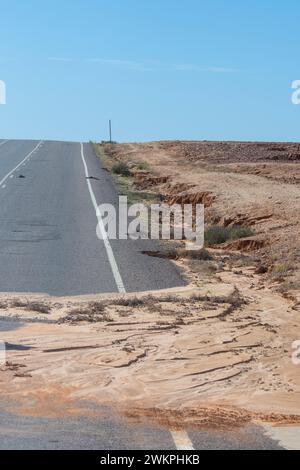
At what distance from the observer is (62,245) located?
21.5 meters

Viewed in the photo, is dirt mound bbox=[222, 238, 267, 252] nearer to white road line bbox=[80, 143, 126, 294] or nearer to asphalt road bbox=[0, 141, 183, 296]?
asphalt road bbox=[0, 141, 183, 296]

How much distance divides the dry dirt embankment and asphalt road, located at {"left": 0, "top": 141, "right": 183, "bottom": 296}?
100 centimetres

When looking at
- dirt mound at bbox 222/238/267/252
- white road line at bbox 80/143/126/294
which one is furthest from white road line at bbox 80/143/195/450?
dirt mound at bbox 222/238/267/252

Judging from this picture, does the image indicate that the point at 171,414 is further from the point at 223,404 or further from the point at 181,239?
the point at 181,239

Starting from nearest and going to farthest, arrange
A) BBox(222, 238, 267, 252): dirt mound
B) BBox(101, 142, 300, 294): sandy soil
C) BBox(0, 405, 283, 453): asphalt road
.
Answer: BBox(0, 405, 283, 453): asphalt road → BBox(101, 142, 300, 294): sandy soil → BBox(222, 238, 267, 252): dirt mound

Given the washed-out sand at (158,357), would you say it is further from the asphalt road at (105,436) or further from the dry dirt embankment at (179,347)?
the asphalt road at (105,436)

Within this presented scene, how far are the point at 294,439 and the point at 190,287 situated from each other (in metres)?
9.03

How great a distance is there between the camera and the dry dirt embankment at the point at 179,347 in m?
8.45

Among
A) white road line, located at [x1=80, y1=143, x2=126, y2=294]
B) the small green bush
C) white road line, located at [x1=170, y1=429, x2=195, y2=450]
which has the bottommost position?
white road line, located at [x1=80, y1=143, x2=126, y2=294]

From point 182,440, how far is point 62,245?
14.7m

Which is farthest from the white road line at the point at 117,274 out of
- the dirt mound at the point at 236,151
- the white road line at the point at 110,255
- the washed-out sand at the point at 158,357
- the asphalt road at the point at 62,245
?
the dirt mound at the point at 236,151

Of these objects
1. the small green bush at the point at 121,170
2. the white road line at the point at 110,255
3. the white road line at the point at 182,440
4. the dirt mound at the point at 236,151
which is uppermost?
the dirt mound at the point at 236,151

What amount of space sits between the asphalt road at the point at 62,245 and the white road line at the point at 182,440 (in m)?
8.25

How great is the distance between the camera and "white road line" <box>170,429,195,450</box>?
271 inches
